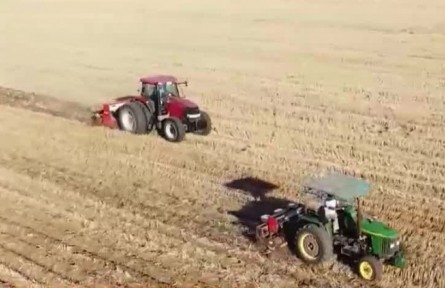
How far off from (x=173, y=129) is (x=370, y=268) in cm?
707

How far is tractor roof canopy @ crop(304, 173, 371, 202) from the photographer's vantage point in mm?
10211

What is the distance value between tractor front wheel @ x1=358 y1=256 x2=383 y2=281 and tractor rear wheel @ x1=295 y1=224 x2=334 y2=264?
482mm

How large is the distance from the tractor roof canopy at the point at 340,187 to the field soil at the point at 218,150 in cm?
113

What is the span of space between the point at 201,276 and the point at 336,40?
59.6ft

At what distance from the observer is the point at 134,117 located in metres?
16.5

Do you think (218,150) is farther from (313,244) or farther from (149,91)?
(313,244)

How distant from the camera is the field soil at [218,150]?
1117 centimetres

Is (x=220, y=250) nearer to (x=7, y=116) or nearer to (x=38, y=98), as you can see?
(x=7, y=116)

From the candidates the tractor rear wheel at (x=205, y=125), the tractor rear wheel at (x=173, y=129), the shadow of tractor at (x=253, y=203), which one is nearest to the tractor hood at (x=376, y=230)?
the shadow of tractor at (x=253, y=203)

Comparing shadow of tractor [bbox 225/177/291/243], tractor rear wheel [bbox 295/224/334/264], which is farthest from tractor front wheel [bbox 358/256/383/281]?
shadow of tractor [bbox 225/177/291/243]

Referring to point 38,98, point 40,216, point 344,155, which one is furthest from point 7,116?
point 344,155

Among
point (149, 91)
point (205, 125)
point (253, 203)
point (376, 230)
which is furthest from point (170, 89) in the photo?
point (376, 230)

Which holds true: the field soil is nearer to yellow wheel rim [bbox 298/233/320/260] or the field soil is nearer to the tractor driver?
yellow wheel rim [bbox 298/233/320/260]

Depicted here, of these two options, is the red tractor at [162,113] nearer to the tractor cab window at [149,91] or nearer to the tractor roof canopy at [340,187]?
the tractor cab window at [149,91]
